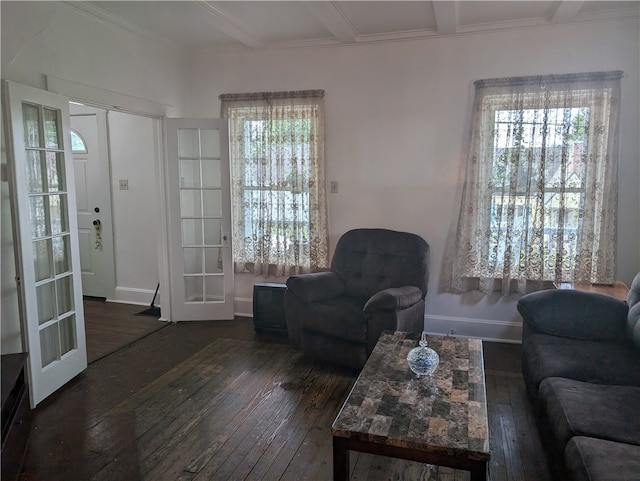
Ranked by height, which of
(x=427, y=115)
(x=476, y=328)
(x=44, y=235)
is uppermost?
(x=427, y=115)

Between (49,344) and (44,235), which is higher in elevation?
(44,235)

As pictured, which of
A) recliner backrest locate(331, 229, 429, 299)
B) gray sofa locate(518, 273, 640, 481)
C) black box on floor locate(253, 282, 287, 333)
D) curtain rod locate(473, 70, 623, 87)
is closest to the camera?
gray sofa locate(518, 273, 640, 481)

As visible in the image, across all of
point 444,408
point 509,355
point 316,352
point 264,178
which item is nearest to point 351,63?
point 264,178

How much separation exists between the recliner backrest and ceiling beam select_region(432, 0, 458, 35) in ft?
5.43

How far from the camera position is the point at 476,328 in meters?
4.03

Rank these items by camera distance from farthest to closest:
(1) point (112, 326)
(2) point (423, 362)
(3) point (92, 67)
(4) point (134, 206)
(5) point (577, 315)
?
(4) point (134, 206)
(1) point (112, 326)
(3) point (92, 67)
(5) point (577, 315)
(2) point (423, 362)

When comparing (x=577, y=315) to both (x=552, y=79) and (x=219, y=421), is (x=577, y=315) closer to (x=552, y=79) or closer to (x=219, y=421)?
(x=552, y=79)

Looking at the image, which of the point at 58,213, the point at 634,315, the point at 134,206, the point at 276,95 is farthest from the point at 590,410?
the point at 134,206

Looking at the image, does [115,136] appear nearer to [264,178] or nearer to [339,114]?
[264,178]

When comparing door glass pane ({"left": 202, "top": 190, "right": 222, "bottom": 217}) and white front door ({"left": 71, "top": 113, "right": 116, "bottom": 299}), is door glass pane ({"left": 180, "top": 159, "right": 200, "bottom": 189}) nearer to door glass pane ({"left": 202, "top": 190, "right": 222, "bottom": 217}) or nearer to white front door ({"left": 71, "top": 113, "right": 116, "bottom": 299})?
door glass pane ({"left": 202, "top": 190, "right": 222, "bottom": 217})

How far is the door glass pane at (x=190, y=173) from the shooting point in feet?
14.5

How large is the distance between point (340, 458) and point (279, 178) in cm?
293

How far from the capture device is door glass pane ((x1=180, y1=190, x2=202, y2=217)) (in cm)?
454

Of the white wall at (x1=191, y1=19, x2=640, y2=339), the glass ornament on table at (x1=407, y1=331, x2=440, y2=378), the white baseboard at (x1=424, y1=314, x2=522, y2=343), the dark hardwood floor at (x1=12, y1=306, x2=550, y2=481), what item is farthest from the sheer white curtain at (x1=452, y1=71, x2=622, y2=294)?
the glass ornament on table at (x1=407, y1=331, x2=440, y2=378)
